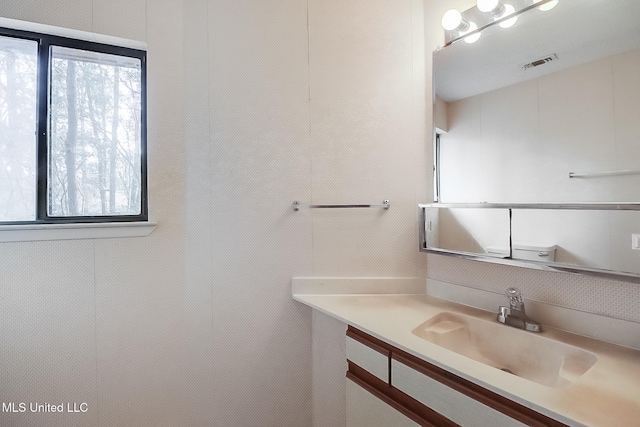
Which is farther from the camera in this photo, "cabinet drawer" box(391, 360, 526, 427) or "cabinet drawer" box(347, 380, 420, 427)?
"cabinet drawer" box(347, 380, 420, 427)

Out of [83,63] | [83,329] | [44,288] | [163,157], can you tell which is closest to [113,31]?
[83,63]

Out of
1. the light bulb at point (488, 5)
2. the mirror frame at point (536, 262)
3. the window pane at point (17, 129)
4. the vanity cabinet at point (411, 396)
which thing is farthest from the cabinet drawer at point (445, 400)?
the window pane at point (17, 129)

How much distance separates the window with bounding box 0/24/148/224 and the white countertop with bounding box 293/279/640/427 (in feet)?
3.48

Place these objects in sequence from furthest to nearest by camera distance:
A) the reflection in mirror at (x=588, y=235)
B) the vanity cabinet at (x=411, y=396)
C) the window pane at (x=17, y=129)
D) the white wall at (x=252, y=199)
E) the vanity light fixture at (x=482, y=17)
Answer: the white wall at (x=252, y=199), the window pane at (x=17, y=129), the vanity light fixture at (x=482, y=17), the reflection in mirror at (x=588, y=235), the vanity cabinet at (x=411, y=396)

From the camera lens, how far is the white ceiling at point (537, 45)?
975mm

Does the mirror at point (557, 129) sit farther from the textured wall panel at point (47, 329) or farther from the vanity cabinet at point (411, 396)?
the textured wall panel at point (47, 329)

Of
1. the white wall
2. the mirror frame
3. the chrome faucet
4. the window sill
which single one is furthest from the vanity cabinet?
the window sill

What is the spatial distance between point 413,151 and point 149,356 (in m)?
1.61

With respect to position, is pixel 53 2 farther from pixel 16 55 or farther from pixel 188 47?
pixel 188 47

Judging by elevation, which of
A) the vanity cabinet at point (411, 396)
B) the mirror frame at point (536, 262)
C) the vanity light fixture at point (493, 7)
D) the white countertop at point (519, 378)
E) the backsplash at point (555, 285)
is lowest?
the vanity cabinet at point (411, 396)

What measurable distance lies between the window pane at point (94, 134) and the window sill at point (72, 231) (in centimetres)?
12

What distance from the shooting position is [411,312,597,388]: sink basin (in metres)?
0.95

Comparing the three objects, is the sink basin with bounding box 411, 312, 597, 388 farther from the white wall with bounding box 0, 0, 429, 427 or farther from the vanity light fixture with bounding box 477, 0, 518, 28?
the vanity light fixture with bounding box 477, 0, 518, 28

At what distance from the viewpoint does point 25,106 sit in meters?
1.36
